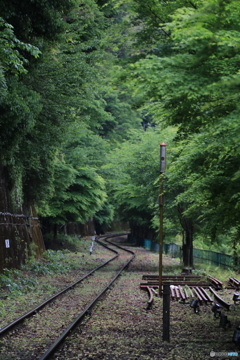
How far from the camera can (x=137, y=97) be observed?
40.3 ft

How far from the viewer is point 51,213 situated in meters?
26.1

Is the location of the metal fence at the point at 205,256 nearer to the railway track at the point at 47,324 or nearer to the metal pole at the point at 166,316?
the railway track at the point at 47,324

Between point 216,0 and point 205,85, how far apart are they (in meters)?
1.02

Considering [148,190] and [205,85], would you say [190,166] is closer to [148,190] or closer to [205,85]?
[205,85]

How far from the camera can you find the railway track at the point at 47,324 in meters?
7.41

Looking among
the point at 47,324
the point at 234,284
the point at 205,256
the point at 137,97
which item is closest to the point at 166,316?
the point at 47,324

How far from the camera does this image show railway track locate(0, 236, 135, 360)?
24.3 ft

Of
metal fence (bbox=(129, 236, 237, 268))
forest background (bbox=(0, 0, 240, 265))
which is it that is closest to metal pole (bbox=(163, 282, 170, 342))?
forest background (bbox=(0, 0, 240, 265))

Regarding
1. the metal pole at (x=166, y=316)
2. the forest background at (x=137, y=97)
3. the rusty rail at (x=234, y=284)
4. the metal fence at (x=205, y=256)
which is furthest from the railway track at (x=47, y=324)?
the metal fence at (x=205, y=256)

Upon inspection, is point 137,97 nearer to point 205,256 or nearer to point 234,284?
point 234,284

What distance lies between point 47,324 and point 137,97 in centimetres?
643

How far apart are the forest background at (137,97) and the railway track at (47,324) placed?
3498 mm

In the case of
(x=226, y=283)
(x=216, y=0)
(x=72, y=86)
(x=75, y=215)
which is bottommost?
(x=226, y=283)

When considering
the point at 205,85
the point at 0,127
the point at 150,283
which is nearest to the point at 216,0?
the point at 205,85
